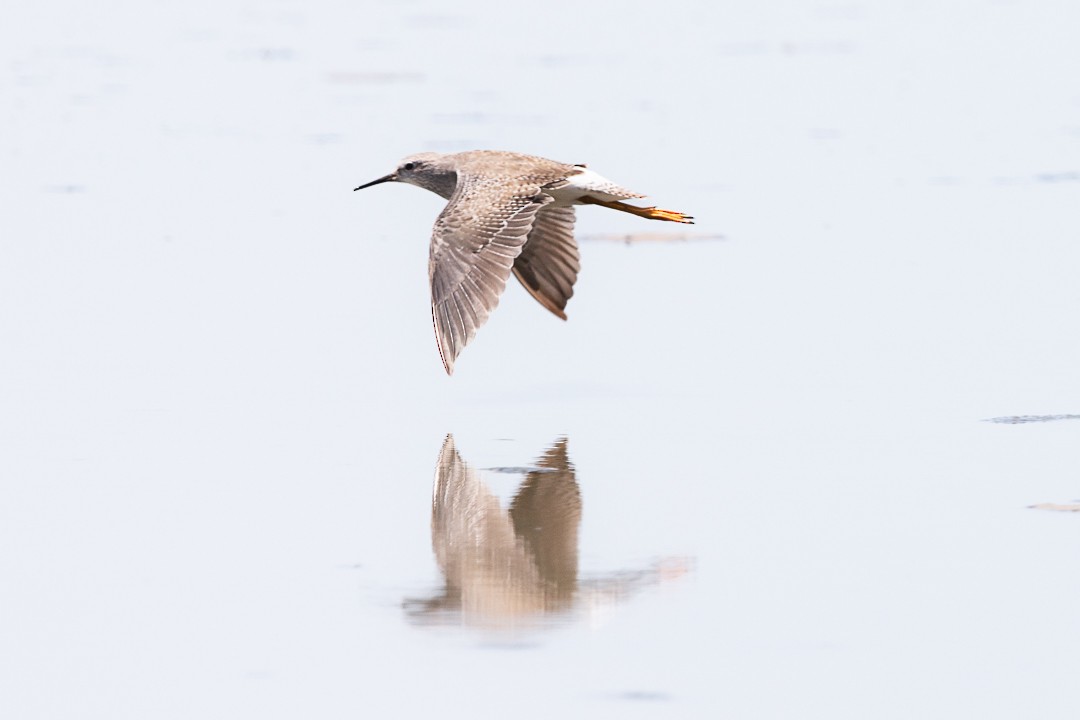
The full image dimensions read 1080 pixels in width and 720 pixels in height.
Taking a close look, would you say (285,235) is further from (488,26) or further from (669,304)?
(488,26)

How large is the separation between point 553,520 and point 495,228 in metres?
2.03

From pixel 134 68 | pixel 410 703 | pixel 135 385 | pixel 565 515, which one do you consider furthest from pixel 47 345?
pixel 134 68

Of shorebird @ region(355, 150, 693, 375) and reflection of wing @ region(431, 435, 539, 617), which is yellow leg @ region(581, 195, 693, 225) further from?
reflection of wing @ region(431, 435, 539, 617)

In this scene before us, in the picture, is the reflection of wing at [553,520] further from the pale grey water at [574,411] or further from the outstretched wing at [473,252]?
the outstretched wing at [473,252]

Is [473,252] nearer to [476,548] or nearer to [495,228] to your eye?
[495,228]

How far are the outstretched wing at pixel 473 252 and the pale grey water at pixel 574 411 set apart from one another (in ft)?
1.27

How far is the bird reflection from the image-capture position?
16.8 ft

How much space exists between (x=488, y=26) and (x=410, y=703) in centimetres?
1554

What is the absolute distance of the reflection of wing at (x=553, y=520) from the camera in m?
5.37

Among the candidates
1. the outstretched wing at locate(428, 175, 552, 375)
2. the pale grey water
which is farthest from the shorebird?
the pale grey water

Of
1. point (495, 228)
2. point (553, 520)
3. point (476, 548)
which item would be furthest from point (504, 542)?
point (495, 228)

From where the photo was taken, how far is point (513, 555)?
559cm

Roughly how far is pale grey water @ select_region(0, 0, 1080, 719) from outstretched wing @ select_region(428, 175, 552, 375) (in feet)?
1.27

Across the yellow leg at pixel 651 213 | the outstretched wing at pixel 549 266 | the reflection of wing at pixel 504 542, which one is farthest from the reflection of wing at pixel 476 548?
the yellow leg at pixel 651 213
